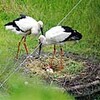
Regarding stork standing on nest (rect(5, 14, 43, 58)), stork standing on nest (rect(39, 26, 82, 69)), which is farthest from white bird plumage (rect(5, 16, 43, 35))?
stork standing on nest (rect(39, 26, 82, 69))

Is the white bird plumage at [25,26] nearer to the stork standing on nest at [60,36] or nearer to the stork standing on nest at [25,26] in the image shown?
the stork standing on nest at [25,26]

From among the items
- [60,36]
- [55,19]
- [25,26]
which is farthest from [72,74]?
[55,19]

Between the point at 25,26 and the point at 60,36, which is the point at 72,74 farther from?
the point at 25,26

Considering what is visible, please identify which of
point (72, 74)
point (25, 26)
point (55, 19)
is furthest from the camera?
point (55, 19)

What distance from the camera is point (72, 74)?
3734mm

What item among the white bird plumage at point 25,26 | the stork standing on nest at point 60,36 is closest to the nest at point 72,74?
the stork standing on nest at point 60,36

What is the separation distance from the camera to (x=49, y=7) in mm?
5000

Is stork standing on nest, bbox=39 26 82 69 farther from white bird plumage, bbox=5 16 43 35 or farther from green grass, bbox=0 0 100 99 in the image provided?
green grass, bbox=0 0 100 99

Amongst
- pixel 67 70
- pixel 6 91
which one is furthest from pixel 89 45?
pixel 6 91

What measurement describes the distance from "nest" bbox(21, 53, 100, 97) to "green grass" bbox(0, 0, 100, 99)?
0.55ft

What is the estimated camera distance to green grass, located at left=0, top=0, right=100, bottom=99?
4.24 meters

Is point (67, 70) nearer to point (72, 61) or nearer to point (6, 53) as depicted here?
point (72, 61)

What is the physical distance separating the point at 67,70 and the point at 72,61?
140 millimetres

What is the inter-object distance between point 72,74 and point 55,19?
1224 mm
